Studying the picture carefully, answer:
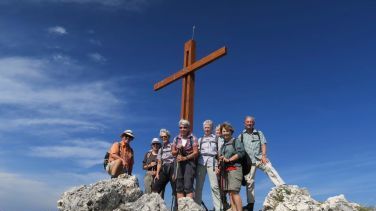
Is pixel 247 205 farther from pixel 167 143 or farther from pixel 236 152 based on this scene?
pixel 167 143

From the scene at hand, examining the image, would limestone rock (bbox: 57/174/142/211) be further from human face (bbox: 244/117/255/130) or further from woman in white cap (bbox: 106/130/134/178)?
human face (bbox: 244/117/255/130)

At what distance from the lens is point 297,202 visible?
10297mm

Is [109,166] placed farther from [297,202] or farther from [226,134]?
[297,202]

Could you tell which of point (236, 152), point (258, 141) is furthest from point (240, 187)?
point (258, 141)

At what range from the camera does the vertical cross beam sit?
14.6m

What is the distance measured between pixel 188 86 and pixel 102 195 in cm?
581

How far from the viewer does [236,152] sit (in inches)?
437

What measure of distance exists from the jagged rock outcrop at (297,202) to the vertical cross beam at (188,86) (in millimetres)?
4571

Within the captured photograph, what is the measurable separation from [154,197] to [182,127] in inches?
86.4

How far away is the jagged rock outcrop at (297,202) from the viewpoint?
10.2 m

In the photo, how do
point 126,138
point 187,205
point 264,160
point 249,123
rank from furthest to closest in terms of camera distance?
point 126,138, point 249,123, point 264,160, point 187,205

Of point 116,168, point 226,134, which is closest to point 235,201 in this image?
point 226,134

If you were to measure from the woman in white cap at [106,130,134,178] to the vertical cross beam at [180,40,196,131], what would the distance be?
97.8 inches

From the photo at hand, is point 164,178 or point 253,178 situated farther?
point 164,178
